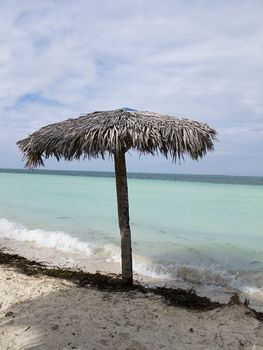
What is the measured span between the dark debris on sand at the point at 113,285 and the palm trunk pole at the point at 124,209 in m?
0.21

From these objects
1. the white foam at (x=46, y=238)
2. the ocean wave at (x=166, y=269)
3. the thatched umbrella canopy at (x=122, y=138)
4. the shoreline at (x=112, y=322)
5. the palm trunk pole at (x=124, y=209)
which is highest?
the thatched umbrella canopy at (x=122, y=138)

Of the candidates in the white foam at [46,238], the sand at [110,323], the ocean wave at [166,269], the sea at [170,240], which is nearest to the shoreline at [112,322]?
the sand at [110,323]

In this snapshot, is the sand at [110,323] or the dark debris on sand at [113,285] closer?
the sand at [110,323]

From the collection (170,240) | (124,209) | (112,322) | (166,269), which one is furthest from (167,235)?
(112,322)

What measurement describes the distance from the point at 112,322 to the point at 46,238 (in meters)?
5.68

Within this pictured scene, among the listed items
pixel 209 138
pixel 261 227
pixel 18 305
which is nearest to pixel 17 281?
pixel 18 305

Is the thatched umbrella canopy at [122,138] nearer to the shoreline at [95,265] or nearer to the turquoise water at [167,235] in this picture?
the shoreline at [95,265]

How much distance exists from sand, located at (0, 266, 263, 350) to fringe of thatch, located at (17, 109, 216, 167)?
1644mm

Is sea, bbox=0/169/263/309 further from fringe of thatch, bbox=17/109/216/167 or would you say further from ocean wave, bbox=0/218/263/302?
fringe of thatch, bbox=17/109/216/167

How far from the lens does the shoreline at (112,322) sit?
10.6 ft

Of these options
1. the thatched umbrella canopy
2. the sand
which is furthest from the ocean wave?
the sand

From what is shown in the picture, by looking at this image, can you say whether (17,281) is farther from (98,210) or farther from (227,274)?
(98,210)

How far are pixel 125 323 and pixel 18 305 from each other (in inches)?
48.6

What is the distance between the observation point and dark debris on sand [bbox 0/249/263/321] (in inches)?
171
